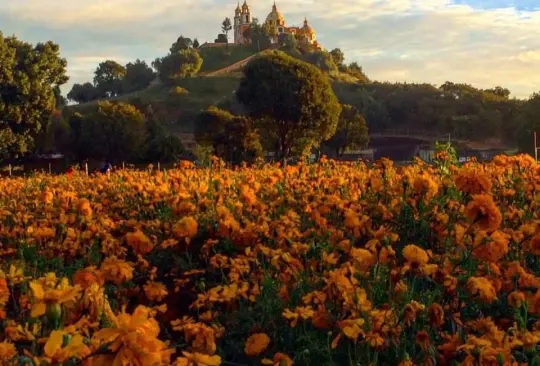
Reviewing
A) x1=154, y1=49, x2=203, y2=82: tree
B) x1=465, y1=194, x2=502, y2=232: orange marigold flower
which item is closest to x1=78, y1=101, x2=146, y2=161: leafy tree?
x1=465, y1=194, x2=502, y2=232: orange marigold flower

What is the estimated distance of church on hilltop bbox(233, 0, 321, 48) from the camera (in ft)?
338

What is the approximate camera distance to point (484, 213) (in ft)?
6.69

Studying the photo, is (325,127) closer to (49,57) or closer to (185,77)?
(49,57)

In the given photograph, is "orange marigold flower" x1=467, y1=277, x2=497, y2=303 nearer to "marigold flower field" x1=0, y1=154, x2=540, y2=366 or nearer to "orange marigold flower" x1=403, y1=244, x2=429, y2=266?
"marigold flower field" x1=0, y1=154, x2=540, y2=366

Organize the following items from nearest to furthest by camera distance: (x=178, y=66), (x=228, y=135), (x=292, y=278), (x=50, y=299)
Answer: (x=50, y=299) < (x=292, y=278) < (x=228, y=135) < (x=178, y=66)

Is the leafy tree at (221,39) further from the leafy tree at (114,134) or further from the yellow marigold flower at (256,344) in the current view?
the yellow marigold flower at (256,344)

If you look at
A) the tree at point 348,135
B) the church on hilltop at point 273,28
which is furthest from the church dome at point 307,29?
the tree at point 348,135

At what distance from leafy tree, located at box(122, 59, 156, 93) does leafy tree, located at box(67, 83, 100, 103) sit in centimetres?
425

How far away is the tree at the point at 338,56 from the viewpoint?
307ft

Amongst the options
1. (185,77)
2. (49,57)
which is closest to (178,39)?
(185,77)

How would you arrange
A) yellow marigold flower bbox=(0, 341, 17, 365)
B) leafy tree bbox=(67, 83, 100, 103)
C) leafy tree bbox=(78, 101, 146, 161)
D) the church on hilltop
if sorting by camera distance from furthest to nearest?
the church on hilltop → leafy tree bbox=(67, 83, 100, 103) → leafy tree bbox=(78, 101, 146, 161) → yellow marigold flower bbox=(0, 341, 17, 365)

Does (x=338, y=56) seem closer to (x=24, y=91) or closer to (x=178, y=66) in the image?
(x=178, y=66)

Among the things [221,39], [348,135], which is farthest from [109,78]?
[348,135]

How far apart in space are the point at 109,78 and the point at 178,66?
12240 millimetres
